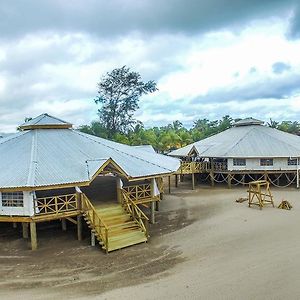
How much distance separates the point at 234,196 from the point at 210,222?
7.86 m

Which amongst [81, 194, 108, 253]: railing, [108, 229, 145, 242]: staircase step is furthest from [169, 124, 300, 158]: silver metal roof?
[81, 194, 108, 253]: railing

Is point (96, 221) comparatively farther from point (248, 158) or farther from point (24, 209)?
point (248, 158)

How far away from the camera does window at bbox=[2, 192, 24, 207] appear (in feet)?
58.6

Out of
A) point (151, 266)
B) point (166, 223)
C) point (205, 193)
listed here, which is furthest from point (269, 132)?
point (151, 266)

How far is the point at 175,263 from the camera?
49.2ft

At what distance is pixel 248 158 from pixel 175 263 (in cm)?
1884

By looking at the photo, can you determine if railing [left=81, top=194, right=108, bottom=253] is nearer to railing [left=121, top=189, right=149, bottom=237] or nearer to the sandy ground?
the sandy ground

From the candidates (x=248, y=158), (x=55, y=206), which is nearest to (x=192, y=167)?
(x=248, y=158)

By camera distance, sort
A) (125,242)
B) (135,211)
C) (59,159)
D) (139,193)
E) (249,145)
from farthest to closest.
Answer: (249,145) → (139,193) → (59,159) → (135,211) → (125,242)

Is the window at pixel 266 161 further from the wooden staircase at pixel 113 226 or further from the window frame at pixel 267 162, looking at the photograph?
the wooden staircase at pixel 113 226

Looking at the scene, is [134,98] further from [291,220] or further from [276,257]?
[276,257]

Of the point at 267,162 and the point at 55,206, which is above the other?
the point at 267,162

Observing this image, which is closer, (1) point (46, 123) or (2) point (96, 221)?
(2) point (96, 221)

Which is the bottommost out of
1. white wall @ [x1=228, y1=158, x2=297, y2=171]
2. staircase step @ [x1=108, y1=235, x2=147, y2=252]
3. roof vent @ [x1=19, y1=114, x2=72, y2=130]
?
staircase step @ [x1=108, y1=235, x2=147, y2=252]
